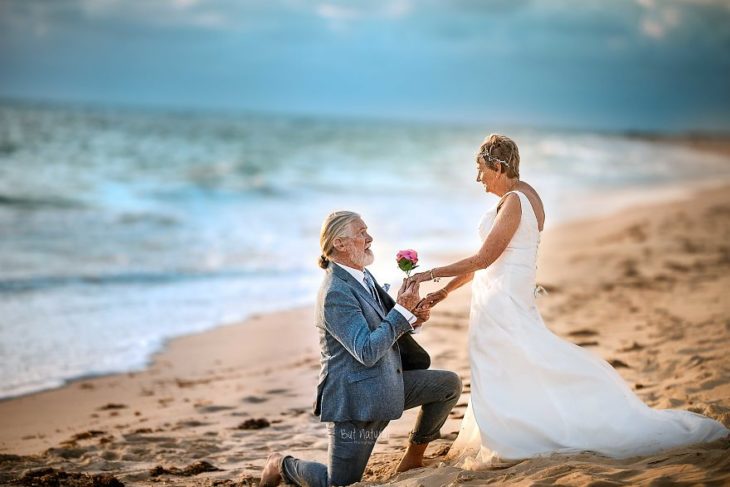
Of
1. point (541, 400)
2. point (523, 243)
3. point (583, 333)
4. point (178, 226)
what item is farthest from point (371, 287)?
point (178, 226)

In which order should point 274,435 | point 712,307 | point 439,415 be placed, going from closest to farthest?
point 439,415
point 274,435
point 712,307

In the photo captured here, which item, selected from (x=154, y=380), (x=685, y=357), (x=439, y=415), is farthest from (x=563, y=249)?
(x=439, y=415)

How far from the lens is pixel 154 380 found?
7.15 metres

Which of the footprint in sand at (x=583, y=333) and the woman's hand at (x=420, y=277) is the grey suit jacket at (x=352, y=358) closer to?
the woman's hand at (x=420, y=277)

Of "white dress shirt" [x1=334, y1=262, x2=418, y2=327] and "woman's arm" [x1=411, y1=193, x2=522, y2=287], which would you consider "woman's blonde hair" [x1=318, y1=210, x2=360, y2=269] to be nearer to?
"white dress shirt" [x1=334, y1=262, x2=418, y2=327]

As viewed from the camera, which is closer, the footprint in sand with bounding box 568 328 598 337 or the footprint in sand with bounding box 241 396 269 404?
the footprint in sand with bounding box 241 396 269 404

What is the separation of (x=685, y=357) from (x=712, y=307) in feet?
7.44

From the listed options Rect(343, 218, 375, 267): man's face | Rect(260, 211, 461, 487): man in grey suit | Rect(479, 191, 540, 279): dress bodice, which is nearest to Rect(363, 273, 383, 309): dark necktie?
Rect(260, 211, 461, 487): man in grey suit

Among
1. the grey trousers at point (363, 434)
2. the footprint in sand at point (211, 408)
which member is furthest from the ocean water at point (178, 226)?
the grey trousers at point (363, 434)

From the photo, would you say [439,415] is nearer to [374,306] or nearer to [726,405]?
[374,306]

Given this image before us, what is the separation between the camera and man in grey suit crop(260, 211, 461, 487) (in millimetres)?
4223

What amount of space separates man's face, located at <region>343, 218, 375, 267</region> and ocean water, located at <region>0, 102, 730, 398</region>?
3944mm

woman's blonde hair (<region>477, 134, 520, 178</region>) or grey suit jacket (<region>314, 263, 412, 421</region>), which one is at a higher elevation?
woman's blonde hair (<region>477, 134, 520, 178</region>)

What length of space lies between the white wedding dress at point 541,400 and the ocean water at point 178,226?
4271 mm
